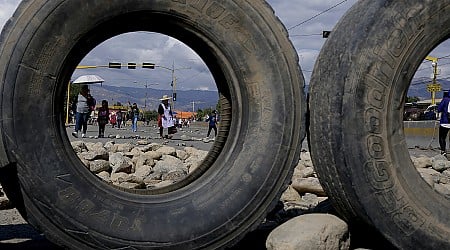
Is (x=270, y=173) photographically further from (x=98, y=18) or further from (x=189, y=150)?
(x=189, y=150)

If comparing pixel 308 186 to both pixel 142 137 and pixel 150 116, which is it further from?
pixel 150 116

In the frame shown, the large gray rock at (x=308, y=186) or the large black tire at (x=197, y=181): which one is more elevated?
the large black tire at (x=197, y=181)

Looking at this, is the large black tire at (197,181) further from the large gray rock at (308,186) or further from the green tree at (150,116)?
the green tree at (150,116)

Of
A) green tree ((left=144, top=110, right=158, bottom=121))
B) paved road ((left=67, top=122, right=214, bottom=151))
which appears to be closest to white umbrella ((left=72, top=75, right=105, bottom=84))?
paved road ((left=67, top=122, right=214, bottom=151))

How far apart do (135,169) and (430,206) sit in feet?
15.2

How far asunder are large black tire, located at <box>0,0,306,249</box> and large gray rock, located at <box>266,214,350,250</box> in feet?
0.56

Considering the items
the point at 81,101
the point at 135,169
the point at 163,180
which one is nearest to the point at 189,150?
the point at 135,169

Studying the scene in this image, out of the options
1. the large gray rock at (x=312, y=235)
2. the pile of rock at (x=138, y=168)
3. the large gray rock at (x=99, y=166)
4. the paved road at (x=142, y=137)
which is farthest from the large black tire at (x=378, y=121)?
the large gray rock at (x=99, y=166)

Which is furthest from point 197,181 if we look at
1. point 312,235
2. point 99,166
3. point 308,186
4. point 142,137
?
point 142,137

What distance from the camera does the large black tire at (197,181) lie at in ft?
10.4

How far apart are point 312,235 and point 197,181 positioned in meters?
0.74

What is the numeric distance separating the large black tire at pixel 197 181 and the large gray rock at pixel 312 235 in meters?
0.17

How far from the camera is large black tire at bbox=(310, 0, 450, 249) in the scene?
3457 mm

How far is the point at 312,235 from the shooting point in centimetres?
342
